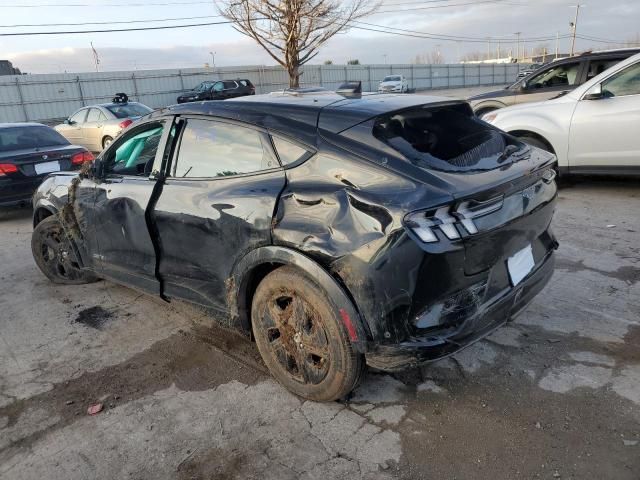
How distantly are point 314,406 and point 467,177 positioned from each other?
1.52 meters

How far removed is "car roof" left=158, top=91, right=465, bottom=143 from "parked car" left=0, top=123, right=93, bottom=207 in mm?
5081

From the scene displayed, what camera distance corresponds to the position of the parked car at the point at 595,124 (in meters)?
6.37

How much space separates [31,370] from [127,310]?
98 cm

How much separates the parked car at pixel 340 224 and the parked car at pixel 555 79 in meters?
6.68

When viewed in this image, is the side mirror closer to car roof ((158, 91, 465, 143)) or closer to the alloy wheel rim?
car roof ((158, 91, 465, 143))

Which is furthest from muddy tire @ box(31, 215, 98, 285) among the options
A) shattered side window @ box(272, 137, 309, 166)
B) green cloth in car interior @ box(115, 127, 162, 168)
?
shattered side window @ box(272, 137, 309, 166)

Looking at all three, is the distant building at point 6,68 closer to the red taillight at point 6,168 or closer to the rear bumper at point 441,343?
the red taillight at point 6,168

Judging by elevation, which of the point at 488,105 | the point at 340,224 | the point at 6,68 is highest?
the point at 6,68

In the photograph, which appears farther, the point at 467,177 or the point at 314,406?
the point at 314,406

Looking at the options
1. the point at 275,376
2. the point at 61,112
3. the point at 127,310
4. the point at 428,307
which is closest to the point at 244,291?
the point at 275,376

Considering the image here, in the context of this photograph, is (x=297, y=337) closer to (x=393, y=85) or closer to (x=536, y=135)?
(x=536, y=135)

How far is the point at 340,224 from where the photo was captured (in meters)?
2.50

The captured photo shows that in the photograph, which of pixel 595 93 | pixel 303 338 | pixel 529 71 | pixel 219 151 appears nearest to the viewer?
pixel 303 338

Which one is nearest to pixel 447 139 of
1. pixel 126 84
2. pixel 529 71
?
pixel 529 71
